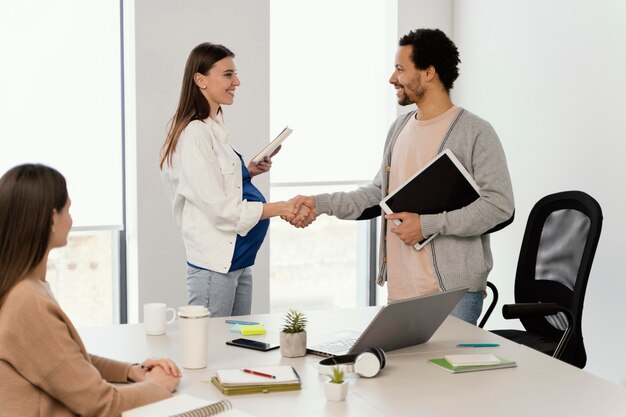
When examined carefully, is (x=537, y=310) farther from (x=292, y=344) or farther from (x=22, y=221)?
(x=22, y=221)

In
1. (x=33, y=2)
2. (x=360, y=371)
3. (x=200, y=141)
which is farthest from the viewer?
(x=33, y=2)

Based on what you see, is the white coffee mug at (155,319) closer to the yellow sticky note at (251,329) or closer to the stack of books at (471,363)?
the yellow sticky note at (251,329)

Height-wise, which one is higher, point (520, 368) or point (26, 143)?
point (26, 143)

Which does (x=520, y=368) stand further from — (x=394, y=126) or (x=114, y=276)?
(x=114, y=276)

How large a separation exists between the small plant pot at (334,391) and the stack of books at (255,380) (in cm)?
10

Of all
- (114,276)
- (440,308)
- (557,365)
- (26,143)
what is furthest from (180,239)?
(557,365)

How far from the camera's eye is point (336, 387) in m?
1.86

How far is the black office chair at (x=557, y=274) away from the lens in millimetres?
2795

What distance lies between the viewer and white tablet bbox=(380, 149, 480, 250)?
9.74 feet

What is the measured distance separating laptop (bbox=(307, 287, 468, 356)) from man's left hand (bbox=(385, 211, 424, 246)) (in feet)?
2.00

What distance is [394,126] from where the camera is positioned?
131 inches

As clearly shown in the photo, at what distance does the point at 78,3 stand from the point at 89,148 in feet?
2.39

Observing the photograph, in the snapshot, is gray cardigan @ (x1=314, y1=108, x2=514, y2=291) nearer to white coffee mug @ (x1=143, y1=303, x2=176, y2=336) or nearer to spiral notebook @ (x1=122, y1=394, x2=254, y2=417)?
white coffee mug @ (x1=143, y1=303, x2=176, y2=336)

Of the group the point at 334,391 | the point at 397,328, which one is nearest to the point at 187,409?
the point at 334,391
